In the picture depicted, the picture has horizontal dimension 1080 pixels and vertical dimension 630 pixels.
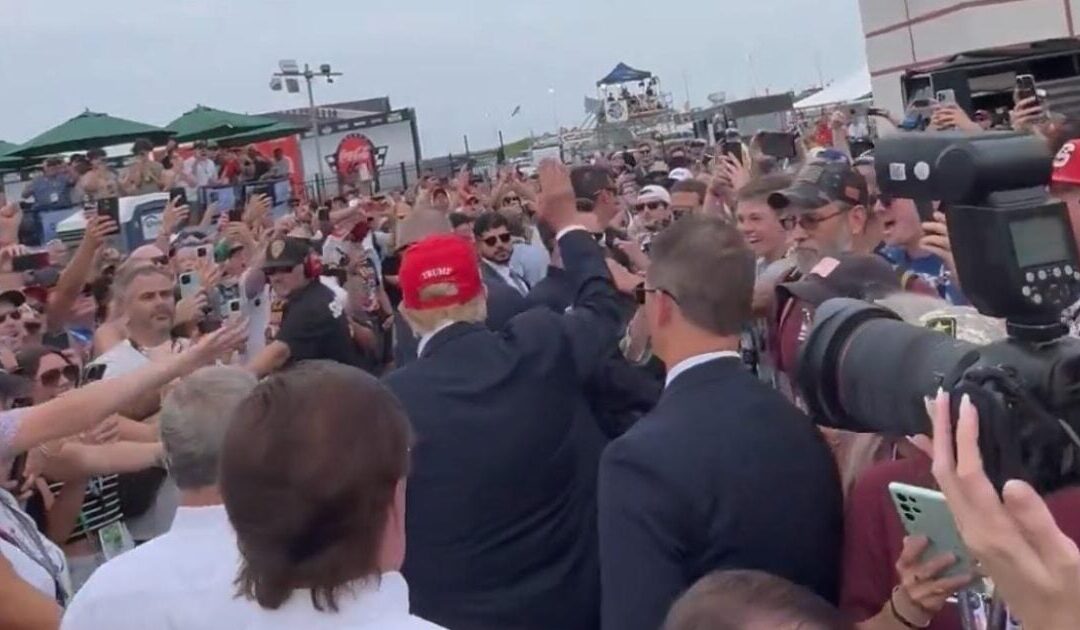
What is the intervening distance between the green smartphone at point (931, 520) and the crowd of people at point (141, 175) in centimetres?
1423

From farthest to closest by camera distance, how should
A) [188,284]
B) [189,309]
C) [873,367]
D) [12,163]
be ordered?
[12,163] → [188,284] → [189,309] → [873,367]

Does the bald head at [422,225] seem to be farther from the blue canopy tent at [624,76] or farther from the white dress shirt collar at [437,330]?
the blue canopy tent at [624,76]

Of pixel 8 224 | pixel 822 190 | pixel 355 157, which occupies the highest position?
pixel 355 157

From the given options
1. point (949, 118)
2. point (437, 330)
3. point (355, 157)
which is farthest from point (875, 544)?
point (355, 157)

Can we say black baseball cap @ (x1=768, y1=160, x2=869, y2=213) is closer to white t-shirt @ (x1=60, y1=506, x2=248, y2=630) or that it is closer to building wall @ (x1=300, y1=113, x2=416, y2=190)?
white t-shirt @ (x1=60, y1=506, x2=248, y2=630)

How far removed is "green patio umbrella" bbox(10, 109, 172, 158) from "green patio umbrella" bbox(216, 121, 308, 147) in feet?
13.3

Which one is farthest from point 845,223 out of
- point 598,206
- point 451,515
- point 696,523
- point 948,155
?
point 948,155

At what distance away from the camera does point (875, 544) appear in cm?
267

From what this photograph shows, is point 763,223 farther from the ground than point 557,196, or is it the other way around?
point 557,196

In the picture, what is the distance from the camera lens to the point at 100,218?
24.8 ft

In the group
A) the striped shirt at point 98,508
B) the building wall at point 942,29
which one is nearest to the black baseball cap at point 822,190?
the striped shirt at point 98,508

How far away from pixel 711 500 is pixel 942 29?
42.8ft

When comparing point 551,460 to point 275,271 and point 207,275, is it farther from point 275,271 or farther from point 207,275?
point 275,271

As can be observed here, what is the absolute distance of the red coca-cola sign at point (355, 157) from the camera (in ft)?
92.0
